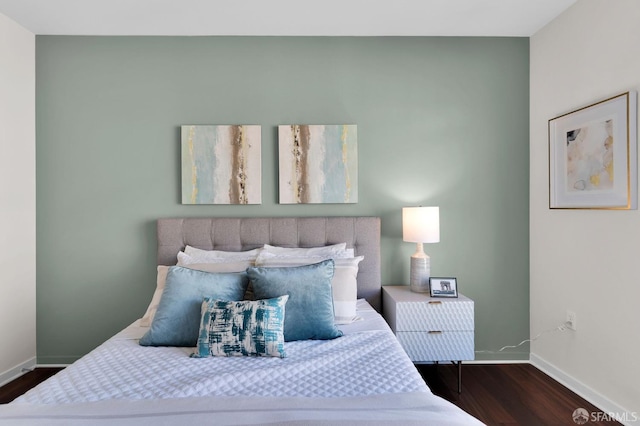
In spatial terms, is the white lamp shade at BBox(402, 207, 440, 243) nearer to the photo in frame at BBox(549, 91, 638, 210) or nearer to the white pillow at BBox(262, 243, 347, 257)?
the white pillow at BBox(262, 243, 347, 257)

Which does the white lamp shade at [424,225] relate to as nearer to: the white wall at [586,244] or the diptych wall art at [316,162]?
the diptych wall art at [316,162]

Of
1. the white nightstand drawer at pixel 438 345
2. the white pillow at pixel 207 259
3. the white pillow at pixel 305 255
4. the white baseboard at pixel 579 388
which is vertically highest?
the white pillow at pixel 305 255

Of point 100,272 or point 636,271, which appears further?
point 100,272

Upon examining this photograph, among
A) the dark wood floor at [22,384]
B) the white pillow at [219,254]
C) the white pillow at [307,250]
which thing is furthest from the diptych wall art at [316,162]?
the dark wood floor at [22,384]

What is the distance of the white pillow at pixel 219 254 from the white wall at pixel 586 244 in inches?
86.6

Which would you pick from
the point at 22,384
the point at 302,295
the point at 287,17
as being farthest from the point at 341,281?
the point at 22,384

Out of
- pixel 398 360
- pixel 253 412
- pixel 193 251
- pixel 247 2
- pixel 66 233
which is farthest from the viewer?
pixel 66 233

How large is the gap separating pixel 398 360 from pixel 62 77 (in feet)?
10.6

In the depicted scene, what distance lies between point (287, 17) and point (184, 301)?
2.07 metres

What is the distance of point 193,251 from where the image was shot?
2719 mm

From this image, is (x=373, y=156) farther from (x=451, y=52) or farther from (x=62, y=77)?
(x=62, y=77)

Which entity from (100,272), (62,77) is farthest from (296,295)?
(62,77)

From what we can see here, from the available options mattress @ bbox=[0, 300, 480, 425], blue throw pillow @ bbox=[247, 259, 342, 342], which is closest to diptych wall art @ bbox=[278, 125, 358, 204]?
blue throw pillow @ bbox=[247, 259, 342, 342]

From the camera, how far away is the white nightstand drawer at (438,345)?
2.50m
